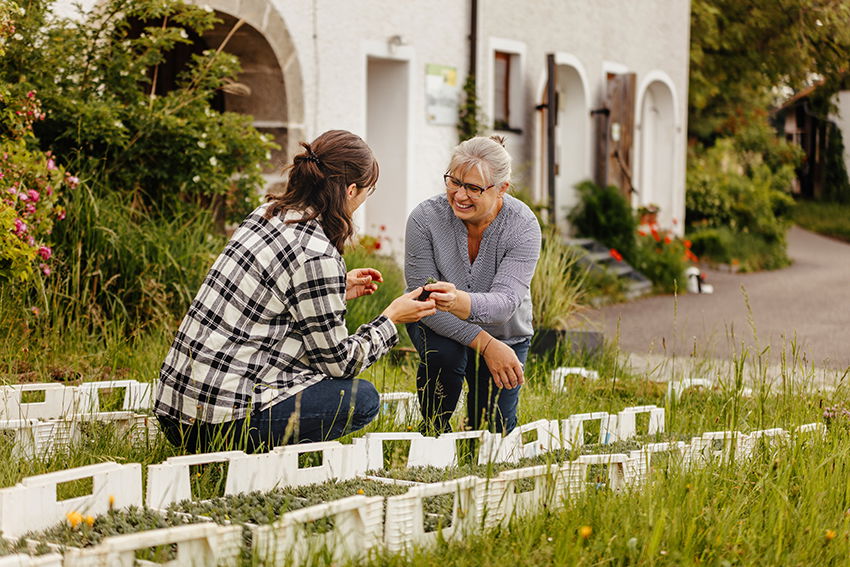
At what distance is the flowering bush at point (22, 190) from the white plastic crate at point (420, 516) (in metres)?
2.78

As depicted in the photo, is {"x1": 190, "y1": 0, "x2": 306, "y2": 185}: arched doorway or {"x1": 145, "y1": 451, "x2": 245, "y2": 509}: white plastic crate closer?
{"x1": 145, "y1": 451, "x2": 245, "y2": 509}: white plastic crate

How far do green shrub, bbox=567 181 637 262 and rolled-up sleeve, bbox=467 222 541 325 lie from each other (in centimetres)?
978

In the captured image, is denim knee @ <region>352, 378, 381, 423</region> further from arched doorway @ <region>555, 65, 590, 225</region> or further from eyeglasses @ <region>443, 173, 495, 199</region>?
arched doorway @ <region>555, 65, 590, 225</region>

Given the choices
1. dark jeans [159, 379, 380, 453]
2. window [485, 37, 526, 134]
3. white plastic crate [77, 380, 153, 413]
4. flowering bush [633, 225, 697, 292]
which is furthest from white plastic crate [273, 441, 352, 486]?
flowering bush [633, 225, 697, 292]

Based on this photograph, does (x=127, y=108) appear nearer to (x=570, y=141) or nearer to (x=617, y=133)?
(x=570, y=141)

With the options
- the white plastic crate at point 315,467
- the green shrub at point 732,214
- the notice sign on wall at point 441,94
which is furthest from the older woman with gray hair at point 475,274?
the green shrub at point 732,214

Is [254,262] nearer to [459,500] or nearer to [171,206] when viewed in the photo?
[459,500]

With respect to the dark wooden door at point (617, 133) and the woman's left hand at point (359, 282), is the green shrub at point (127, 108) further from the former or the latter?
the dark wooden door at point (617, 133)

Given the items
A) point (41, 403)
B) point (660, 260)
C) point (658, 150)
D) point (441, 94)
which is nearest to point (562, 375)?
point (41, 403)

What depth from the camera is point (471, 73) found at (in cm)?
1202

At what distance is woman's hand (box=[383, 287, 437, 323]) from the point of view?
3872 millimetres

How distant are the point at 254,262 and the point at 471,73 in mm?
8709

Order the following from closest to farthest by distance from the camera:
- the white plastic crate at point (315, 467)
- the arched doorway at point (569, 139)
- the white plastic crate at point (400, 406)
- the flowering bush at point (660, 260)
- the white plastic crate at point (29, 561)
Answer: the white plastic crate at point (29, 561)
the white plastic crate at point (315, 467)
the white plastic crate at point (400, 406)
the flowering bush at point (660, 260)
the arched doorway at point (569, 139)

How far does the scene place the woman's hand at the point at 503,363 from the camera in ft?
13.9
